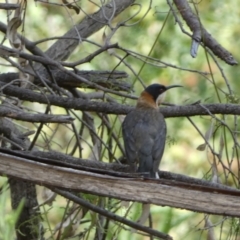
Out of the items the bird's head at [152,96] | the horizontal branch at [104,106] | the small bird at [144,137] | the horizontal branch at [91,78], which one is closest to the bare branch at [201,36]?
the horizontal branch at [104,106]

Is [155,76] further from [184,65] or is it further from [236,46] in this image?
[236,46]

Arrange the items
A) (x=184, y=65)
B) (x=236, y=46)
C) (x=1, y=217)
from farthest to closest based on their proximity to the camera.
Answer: (x=236, y=46) → (x=184, y=65) → (x=1, y=217)

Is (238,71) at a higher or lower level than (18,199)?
higher

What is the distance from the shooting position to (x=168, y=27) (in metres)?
7.06

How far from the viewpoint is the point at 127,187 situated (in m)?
2.33

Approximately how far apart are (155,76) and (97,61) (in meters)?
0.61

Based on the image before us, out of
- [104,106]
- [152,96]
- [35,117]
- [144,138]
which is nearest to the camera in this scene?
[35,117]

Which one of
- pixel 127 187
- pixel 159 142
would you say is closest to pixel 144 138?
pixel 159 142

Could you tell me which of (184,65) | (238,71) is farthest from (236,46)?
(184,65)

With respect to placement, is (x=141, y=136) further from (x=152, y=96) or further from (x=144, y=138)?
(x=152, y=96)

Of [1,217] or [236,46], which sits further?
[236,46]

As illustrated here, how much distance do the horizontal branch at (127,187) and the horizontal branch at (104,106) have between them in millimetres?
755

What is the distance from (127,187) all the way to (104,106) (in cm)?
102

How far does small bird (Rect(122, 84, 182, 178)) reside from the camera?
159 inches
